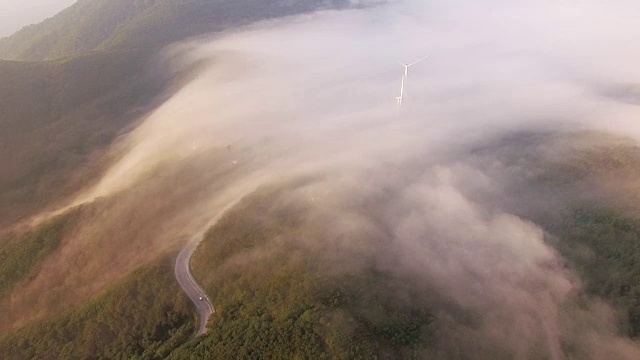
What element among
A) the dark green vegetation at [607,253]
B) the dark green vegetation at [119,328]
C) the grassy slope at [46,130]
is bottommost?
the dark green vegetation at [607,253]

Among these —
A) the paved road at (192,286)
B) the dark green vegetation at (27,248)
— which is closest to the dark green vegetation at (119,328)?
the paved road at (192,286)

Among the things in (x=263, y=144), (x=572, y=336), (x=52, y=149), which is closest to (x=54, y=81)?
(x=52, y=149)

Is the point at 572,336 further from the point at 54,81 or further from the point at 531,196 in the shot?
the point at 54,81

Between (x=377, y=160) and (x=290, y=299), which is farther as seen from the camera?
(x=377, y=160)

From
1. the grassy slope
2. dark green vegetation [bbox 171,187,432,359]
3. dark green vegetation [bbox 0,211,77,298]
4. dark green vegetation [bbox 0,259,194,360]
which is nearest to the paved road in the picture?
dark green vegetation [bbox 0,259,194,360]

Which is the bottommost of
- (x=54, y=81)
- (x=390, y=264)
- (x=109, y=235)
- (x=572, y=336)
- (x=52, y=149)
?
(x=572, y=336)

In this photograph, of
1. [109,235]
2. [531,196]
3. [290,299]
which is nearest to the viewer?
[290,299]

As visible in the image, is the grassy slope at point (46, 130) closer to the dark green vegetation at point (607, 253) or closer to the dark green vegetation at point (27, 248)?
the dark green vegetation at point (27, 248)
